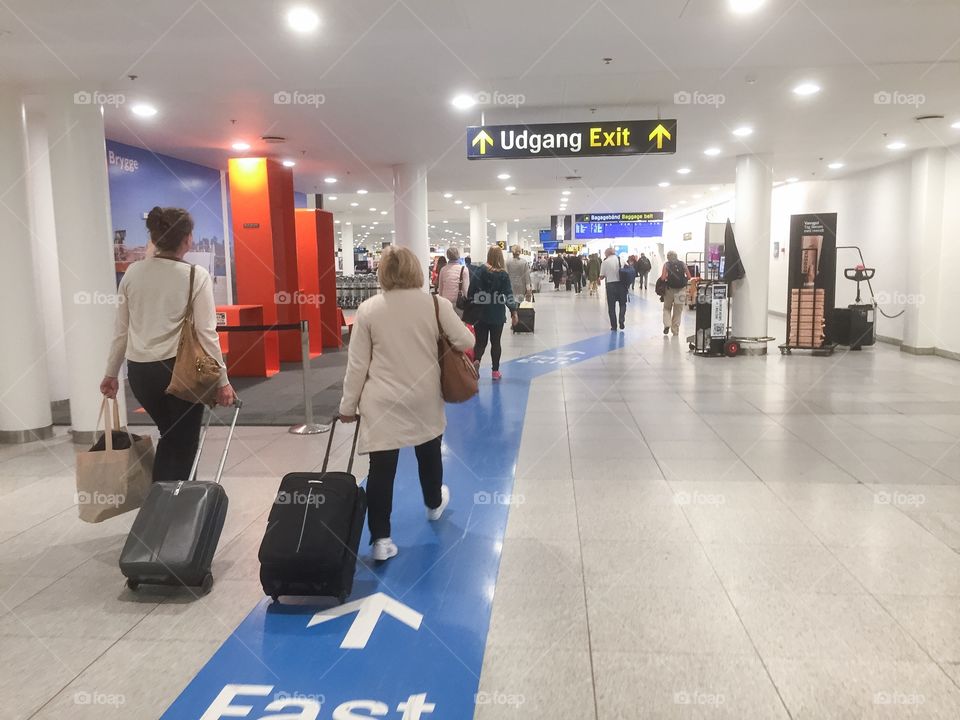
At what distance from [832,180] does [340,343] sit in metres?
10.9

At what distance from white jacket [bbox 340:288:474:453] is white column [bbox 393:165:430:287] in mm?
8327

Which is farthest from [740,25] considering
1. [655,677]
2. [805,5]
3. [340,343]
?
[340,343]

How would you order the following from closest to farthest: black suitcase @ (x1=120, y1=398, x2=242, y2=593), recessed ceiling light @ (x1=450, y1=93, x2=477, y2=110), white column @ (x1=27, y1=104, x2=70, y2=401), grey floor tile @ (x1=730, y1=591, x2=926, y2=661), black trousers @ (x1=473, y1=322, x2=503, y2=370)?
grey floor tile @ (x1=730, y1=591, x2=926, y2=661) < black suitcase @ (x1=120, y1=398, x2=242, y2=593) < recessed ceiling light @ (x1=450, y1=93, x2=477, y2=110) < white column @ (x1=27, y1=104, x2=70, y2=401) < black trousers @ (x1=473, y1=322, x2=503, y2=370)

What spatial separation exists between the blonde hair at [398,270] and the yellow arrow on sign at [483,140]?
4269mm

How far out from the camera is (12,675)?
2.61m

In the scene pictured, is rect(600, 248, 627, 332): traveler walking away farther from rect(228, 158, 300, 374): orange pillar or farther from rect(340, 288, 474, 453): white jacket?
rect(340, 288, 474, 453): white jacket

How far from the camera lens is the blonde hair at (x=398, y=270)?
3.38 metres

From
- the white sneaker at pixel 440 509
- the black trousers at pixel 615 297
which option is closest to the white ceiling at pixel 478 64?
the white sneaker at pixel 440 509

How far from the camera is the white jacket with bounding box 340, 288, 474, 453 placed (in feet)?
11.0

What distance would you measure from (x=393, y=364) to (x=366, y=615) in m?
1.13

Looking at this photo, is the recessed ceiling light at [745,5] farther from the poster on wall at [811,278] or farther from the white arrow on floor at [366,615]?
the poster on wall at [811,278]

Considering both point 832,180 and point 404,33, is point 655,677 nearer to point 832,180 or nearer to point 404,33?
point 404,33

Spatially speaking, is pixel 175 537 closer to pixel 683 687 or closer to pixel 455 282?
pixel 683 687

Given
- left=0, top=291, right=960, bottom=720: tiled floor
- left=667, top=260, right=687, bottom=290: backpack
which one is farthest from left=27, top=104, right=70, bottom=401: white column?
left=667, top=260, right=687, bottom=290: backpack
